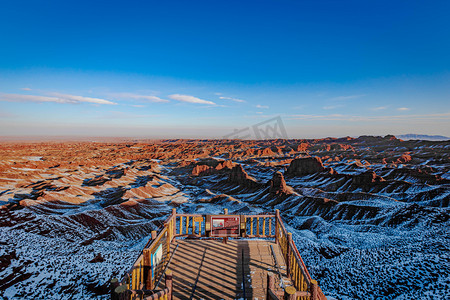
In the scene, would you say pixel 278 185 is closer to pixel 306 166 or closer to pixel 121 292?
pixel 306 166

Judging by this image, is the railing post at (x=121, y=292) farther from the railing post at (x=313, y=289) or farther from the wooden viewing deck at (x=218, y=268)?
the railing post at (x=313, y=289)

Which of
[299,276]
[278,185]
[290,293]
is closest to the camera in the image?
[290,293]

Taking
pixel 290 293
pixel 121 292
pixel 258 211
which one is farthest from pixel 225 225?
pixel 258 211

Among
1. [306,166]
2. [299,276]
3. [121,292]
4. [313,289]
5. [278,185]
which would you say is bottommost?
[278,185]

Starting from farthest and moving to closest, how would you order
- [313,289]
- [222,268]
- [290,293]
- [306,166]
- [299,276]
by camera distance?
1. [306,166]
2. [222,268]
3. [299,276]
4. [313,289]
5. [290,293]

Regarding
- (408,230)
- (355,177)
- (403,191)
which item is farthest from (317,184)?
(408,230)

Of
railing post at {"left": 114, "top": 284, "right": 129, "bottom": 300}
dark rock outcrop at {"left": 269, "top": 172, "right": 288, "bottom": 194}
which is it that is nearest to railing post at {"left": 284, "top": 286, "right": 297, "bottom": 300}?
railing post at {"left": 114, "top": 284, "right": 129, "bottom": 300}

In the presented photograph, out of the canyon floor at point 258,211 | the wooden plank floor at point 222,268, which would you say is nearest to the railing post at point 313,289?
the wooden plank floor at point 222,268

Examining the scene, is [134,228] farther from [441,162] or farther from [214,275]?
[441,162]
